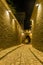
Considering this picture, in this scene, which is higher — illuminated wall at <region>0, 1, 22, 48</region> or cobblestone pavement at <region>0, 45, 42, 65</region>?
illuminated wall at <region>0, 1, 22, 48</region>

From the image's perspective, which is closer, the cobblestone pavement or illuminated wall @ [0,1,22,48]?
the cobblestone pavement

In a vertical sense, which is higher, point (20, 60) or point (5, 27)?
point (5, 27)

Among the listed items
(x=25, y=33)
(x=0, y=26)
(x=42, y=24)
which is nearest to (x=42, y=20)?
(x=42, y=24)

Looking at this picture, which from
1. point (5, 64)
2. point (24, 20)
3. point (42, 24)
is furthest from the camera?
point (24, 20)

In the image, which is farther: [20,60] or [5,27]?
[5,27]

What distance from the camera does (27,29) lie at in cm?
Answer: 4297

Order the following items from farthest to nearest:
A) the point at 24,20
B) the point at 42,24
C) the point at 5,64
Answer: the point at 24,20 → the point at 42,24 → the point at 5,64

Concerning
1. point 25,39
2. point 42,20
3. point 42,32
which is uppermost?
point 42,20

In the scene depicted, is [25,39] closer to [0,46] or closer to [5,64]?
[0,46]

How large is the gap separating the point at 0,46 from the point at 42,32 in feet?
10.7

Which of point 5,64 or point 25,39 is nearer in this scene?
point 5,64

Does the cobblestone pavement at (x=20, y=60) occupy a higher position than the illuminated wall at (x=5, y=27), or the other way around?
the illuminated wall at (x=5, y=27)

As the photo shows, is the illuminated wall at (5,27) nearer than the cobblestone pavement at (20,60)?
No

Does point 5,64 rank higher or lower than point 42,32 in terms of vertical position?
lower
